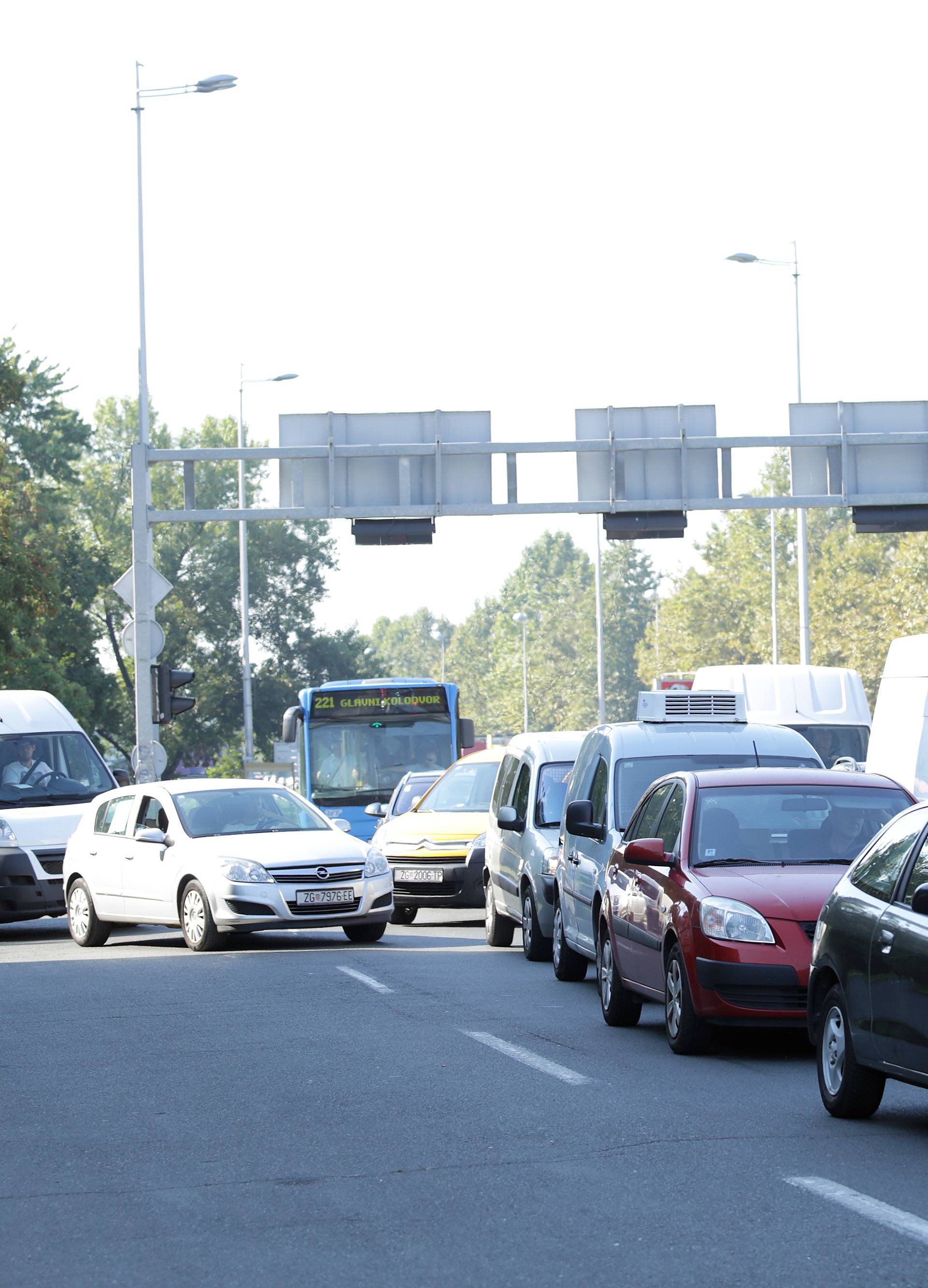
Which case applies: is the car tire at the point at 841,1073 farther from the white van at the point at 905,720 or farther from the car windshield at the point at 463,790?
the car windshield at the point at 463,790

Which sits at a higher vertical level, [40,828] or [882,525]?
[882,525]

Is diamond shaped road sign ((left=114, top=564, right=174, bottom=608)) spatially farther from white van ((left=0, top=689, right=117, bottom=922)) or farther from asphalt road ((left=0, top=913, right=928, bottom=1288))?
asphalt road ((left=0, top=913, right=928, bottom=1288))

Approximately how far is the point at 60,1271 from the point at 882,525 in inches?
908

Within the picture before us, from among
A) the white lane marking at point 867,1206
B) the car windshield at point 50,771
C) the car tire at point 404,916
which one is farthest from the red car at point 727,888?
the car windshield at point 50,771

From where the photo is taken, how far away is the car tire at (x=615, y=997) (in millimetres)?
11664

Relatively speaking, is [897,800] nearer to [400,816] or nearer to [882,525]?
[400,816]

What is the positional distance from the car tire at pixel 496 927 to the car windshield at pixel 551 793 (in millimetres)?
1606

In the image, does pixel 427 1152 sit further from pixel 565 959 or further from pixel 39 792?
pixel 39 792

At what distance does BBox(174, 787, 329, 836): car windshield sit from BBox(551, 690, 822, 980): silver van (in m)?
4.21

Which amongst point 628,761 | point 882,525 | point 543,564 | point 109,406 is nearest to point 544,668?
point 543,564

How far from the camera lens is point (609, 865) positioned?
40.4 ft

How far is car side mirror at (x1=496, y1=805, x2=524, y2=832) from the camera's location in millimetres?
16953

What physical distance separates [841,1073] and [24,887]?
14561 millimetres

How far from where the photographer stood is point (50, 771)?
901 inches
